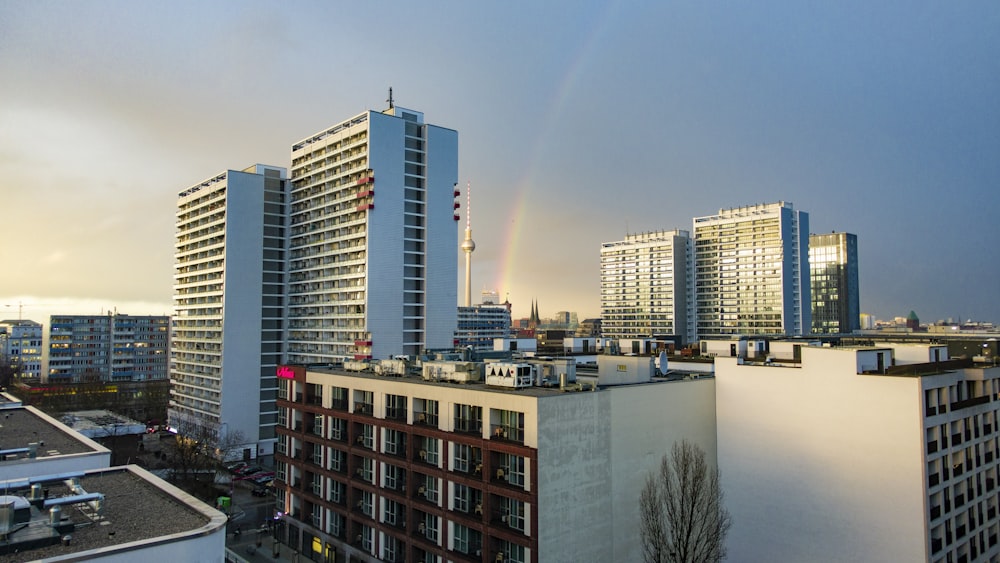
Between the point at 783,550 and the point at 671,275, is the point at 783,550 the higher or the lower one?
the lower one

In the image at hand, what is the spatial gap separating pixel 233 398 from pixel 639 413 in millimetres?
82949

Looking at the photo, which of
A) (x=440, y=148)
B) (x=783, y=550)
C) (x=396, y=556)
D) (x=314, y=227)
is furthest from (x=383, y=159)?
(x=783, y=550)

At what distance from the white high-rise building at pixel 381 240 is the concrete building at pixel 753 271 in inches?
4652

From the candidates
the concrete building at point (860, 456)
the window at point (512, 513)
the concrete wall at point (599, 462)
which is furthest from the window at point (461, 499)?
the concrete building at point (860, 456)

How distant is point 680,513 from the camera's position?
4003 cm

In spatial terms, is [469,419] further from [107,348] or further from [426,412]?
[107,348]

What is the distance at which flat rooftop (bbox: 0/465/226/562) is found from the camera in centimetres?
1706

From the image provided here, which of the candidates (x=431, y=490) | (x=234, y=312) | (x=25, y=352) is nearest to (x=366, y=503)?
(x=431, y=490)

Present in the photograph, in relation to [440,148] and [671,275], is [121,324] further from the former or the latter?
[671,275]

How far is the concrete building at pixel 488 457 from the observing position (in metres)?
34.5

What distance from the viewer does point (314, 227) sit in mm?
107312

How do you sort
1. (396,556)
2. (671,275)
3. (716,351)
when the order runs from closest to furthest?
(396,556)
(716,351)
(671,275)

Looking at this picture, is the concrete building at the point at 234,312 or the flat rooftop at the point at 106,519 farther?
the concrete building at the point at 234,312

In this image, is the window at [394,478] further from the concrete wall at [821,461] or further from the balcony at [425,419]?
the concrete wall at [821,461]
